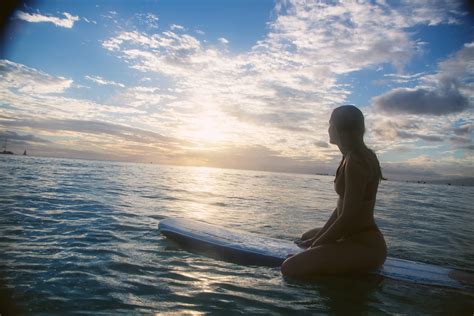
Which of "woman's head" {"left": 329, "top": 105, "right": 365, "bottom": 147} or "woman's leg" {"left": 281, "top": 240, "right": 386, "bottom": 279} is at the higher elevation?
"woman's head" {"left": 329, "top": 105, "right": 365, "bottom": 147}

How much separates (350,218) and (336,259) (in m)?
0.59

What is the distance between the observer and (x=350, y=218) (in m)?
3.81

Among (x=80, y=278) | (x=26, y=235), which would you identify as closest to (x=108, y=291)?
(x=80, y=278)

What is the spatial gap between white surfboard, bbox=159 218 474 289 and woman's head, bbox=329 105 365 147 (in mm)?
1968

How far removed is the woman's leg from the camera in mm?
3998

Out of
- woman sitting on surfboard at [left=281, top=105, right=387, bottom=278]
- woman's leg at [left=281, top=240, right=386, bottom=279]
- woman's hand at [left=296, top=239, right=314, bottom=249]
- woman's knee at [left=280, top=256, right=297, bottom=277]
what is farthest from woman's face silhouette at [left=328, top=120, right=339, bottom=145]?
woman's hand at [left=296, top=239, right=314, bottom=249]

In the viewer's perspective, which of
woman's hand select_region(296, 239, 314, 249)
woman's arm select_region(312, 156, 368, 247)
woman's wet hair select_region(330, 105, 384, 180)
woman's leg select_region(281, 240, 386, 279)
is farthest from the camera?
woman's hand select_region(296, 239, 314, 249)

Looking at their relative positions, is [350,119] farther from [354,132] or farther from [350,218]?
[350,218]

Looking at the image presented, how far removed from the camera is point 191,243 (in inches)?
215

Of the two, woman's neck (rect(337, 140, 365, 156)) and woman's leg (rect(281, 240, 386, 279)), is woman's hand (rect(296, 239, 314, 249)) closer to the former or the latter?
woman's leg (rect(281, 240, 386, 279))

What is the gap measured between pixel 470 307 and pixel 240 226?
5527 mm

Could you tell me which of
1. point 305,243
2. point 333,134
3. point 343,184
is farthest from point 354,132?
point 305,243

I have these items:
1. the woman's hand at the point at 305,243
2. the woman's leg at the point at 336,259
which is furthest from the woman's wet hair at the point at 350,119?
the woman's hand at the point at 305,243

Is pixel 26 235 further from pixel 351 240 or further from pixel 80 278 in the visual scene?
pixel 351 240
